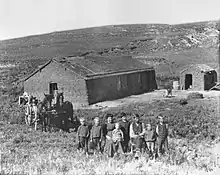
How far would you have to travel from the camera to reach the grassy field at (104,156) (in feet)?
33.6

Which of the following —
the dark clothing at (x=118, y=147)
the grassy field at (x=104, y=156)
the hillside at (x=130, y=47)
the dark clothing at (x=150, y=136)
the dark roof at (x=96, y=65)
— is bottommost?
the grassy field at (x=104, y=156)

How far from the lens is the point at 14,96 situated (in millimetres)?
34750

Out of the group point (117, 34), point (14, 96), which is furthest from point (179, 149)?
point (117, 34)

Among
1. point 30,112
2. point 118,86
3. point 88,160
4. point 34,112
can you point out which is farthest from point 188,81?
point 88,160

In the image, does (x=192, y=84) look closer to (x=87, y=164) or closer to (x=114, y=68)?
(x=114, y=68)

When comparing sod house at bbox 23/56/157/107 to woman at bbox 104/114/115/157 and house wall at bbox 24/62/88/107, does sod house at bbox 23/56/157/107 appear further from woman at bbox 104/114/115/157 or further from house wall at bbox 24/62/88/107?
woman at bbox 104/114/115/157

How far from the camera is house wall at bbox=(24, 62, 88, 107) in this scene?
29625mm

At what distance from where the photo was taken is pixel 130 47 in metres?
72.9

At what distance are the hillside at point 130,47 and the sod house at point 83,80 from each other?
15.4m

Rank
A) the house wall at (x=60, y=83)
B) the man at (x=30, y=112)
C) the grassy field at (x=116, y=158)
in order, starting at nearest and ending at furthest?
the grassy field at (x=116, y=158)
the man at (x=30, y=112)
the house wall at (x=60, y=83)

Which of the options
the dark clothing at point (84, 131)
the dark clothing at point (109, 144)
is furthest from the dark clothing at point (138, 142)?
the dark clothing at point (84, 131)

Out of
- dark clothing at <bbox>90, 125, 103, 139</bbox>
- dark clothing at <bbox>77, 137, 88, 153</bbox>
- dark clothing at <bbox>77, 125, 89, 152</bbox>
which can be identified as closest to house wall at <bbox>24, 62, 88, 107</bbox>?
dark clothing at <bbox>77, 137, 88, 153</bbox>

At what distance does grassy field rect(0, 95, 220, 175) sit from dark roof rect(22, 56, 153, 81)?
38.5ft

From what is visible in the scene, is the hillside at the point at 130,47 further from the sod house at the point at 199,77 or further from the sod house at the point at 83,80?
the sod house at the point at 83,80
